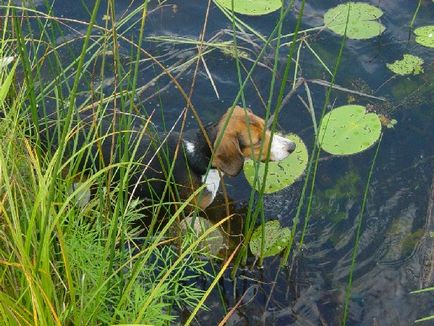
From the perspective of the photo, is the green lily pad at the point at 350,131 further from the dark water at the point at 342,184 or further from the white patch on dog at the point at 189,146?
the white patch on dog at the point at 189,146

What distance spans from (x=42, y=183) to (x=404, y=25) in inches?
168

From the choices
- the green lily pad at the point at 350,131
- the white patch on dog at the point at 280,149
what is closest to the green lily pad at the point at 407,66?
the green lily pad at the point at 350,131

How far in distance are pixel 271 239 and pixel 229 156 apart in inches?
23.1

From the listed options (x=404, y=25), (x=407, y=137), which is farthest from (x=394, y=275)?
(x=404, y=25)

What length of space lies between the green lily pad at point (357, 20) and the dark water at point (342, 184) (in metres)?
0.08

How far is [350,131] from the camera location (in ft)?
16.0

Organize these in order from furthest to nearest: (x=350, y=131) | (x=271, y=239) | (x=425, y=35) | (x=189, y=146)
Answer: (x=425, y=35), (x=350, y=131), (x=189, y=146), (x=271, y=239)

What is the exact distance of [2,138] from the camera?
3.15m

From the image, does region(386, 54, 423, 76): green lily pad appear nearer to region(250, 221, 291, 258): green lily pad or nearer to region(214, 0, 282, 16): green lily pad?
region(214, 0, 282, 16): green lily pad

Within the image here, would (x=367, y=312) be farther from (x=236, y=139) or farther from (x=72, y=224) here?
(x=72, y=224)

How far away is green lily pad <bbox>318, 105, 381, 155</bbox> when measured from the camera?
4812 millimetres

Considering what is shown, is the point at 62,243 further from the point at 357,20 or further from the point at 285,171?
the point at 357,20

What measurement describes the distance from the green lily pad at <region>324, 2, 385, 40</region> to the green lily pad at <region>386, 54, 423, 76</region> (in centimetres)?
33

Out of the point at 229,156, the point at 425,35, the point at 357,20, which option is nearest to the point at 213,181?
the point at 229,156
